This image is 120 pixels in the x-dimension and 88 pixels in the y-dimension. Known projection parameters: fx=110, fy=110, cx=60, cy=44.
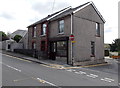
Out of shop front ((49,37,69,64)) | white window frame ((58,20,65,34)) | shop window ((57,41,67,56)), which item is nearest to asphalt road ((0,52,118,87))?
shop front ((49,37,69,64))

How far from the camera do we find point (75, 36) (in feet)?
43.5

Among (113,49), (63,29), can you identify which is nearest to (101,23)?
(63,29)

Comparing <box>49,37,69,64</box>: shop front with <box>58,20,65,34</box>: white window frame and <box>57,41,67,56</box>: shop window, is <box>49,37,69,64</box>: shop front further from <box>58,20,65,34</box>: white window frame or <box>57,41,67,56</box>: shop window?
<box>58,20,65,34</box>: white window frame

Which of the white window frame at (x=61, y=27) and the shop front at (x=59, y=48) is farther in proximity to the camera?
the white window frame at (x=61, y=27)

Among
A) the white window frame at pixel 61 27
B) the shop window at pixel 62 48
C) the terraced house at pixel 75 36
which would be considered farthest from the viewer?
the white window frame at pixel 61 27

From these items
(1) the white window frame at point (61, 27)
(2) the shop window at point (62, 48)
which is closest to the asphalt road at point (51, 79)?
(2) the shop window at point (62, 48)

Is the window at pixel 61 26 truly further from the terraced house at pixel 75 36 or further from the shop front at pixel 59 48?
the shop front at pixel 59 48

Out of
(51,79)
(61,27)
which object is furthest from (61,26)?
(51,79)

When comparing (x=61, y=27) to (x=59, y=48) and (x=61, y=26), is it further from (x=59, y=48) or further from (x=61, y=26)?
(x=59, y=48)

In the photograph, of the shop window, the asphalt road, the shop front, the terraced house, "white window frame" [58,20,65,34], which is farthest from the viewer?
"white window frame" [58,20,65,34]

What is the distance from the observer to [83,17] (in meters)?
14.5

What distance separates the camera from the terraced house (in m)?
13.2

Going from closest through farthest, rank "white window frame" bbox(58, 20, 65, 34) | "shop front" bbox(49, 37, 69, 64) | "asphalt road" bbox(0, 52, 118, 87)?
"asphalt road" bbox(0, 52, 118, 87) < "shop front" bbox(49, 37, 69, 64) < "white window frame" bbox(58, 20, 65, 34)

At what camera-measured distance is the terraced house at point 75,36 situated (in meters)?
13.2
